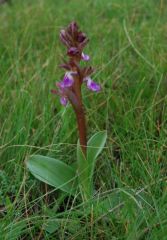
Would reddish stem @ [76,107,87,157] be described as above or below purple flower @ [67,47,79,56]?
below

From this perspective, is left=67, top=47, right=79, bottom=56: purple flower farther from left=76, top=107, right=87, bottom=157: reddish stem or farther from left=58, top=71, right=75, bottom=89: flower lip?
left=76, top=107, right=87, bottom=157: reddish stem

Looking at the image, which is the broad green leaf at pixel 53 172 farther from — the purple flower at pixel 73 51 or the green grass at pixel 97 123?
the purple flower at pixel 73 51

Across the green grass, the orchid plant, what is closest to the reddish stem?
the orchid plant

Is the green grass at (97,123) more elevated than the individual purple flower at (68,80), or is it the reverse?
the individual purple flower at (68,80)

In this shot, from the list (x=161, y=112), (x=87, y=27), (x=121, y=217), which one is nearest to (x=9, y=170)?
(x=121, y=217)

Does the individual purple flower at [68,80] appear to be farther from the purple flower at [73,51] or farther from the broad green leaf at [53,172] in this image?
the broad green leaf at [53,172]

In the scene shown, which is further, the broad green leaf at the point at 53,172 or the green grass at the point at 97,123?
the broad green leaf at the point at 53,172

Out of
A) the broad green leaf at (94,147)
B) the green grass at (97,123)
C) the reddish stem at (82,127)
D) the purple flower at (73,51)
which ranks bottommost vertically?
the green grass at (97,123)

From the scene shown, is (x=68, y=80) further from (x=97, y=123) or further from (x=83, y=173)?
(x=97, y=123)

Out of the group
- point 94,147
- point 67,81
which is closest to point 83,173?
point 94,147

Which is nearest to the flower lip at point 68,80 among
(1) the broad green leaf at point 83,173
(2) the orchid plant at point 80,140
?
(2) the orchid plant at point 80,140
